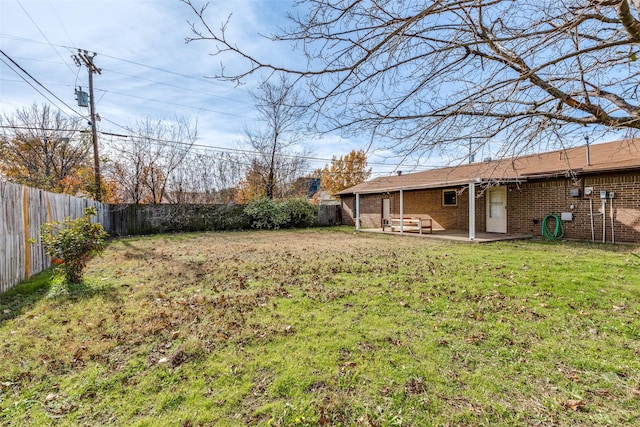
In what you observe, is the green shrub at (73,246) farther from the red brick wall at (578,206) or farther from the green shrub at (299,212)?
the green shrub at (299,212)

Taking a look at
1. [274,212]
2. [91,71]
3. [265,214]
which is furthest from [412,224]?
[91,71]

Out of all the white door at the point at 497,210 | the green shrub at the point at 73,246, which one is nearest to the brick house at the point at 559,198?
the white door at the point at 497,210

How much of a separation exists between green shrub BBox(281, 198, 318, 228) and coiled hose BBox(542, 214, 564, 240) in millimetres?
12517

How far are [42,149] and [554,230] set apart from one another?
92.6ft

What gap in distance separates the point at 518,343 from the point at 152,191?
20.2 metres

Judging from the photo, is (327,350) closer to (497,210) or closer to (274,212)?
(497,210)

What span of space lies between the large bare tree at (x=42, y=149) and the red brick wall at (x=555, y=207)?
2137cm

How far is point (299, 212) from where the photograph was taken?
64.7 ft

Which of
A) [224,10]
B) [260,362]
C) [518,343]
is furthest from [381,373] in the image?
[224,10]

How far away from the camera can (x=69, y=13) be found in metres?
5.07

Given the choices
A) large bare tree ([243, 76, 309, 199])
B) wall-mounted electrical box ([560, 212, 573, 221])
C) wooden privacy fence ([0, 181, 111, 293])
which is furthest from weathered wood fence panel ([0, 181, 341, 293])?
wall-mounted electrical box ([560, 212, 573, 221])

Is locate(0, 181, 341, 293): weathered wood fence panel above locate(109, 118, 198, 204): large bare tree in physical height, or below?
below

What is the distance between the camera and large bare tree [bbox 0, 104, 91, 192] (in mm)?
18812

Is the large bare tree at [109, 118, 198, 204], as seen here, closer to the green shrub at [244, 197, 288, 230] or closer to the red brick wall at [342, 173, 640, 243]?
the green shrub at [244, 197, 288, 230]
